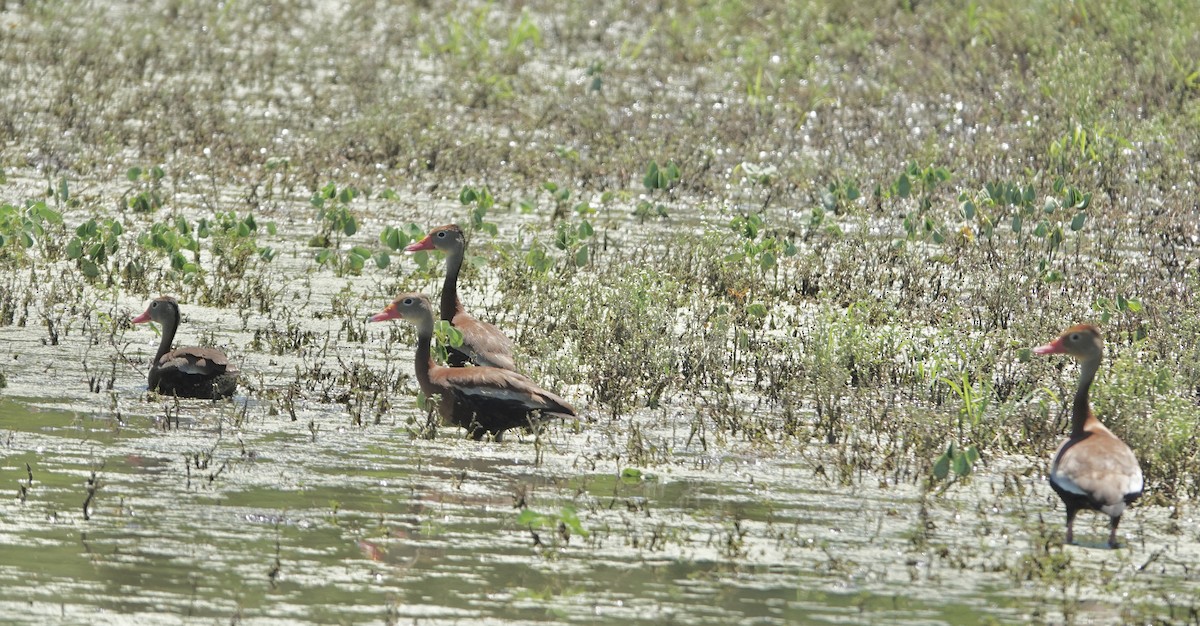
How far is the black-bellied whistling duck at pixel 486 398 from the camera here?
9000 millimetres

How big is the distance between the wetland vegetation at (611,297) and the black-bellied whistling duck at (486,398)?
135 mm

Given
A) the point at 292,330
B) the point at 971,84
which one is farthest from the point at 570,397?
the point at 971,84

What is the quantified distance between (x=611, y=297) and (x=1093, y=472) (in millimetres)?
4011

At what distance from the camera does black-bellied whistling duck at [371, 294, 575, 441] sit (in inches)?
354

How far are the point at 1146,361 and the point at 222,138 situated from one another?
876cm

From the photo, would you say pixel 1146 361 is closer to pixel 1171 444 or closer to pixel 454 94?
pixel 1171 444

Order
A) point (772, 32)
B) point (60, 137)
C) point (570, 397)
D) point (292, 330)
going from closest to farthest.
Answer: point (570, 397), point (292, 330), point (60, 137), point (772, 32)

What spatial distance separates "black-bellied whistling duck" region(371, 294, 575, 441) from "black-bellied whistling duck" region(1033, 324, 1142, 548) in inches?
93.2

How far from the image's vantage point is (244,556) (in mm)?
6875

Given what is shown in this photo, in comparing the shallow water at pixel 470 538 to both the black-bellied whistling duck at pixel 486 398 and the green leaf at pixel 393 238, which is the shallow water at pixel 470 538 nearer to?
the black-bellied whistling duck at pixel 486 398

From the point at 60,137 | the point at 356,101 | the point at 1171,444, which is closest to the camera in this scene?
the point at 1171,444

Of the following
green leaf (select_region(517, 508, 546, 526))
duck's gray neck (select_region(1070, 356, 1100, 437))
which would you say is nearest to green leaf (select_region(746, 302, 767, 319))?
duck's gray neck (select_region(1070, 356, 1100, 437))

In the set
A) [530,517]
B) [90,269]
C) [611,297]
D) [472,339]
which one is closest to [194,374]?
[472,339]

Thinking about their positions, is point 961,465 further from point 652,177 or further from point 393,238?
point 652,177
